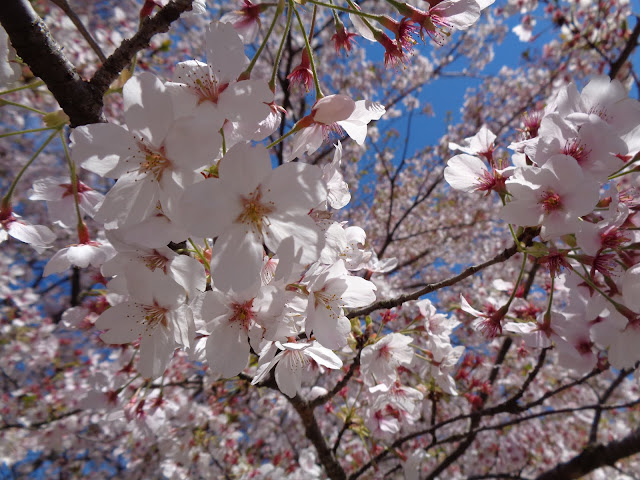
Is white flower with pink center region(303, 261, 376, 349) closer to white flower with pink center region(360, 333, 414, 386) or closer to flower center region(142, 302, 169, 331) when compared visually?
flower center region(142, 302, 169, 331)

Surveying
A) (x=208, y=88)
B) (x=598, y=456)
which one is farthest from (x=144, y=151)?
(x=598, y=456)

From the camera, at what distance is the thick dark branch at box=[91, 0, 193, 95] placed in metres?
0.94

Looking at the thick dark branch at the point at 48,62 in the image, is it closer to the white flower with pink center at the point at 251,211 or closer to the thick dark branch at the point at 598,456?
the white flower with pink center at the point at 251,211

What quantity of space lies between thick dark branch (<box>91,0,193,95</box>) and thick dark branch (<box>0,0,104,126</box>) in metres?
0.04

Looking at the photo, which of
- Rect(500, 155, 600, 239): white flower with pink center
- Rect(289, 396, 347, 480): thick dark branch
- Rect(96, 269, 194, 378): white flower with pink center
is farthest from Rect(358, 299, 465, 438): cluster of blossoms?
Rect(96, 269, 194, 378): white flower with pink center

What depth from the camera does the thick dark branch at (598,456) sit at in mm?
2391

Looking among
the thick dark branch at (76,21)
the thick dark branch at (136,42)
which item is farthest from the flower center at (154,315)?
the thick dark branch at (76,21)

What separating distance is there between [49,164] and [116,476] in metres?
5.79

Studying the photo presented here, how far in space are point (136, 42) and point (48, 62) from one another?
22cm

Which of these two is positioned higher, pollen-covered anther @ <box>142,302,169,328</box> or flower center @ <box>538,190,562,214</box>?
flower center @ <box>538,190,562,214</box>

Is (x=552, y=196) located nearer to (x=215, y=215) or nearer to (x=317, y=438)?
(x=215, y=215)

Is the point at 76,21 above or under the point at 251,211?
above

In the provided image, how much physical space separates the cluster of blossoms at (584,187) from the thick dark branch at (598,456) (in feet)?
5.22

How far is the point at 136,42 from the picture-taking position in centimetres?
97
